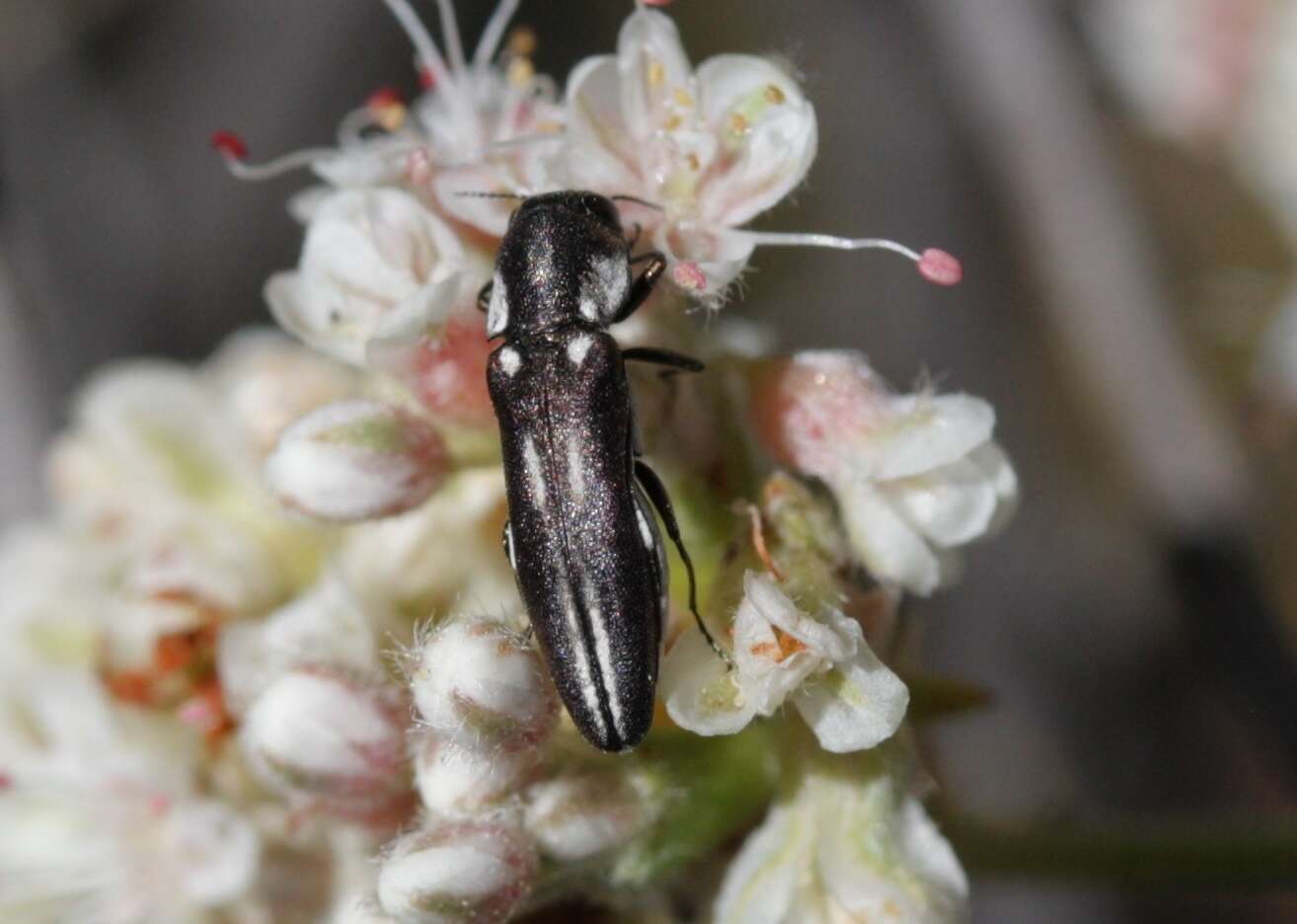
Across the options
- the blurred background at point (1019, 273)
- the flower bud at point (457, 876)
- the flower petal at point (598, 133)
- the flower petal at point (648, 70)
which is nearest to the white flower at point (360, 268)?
the flower petal at point (598, 133)

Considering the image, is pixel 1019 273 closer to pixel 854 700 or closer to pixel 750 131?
pixel 750 131

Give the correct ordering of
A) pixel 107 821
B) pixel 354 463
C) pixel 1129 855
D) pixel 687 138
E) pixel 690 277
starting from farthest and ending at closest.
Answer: pixel 1129 855
pixel 107 821
pixel 687 138
pixel 354 463
pixel 690 277

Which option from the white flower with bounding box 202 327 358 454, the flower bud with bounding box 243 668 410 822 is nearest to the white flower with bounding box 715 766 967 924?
the flower bud with bounding box 243 668 410 822

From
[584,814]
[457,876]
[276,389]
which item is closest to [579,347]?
[584,814]

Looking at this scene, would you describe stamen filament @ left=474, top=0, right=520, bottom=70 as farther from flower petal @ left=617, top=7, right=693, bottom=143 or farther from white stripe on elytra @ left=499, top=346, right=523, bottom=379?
white stripe on elytra @ left=499, top=346, right=523, bottom=379

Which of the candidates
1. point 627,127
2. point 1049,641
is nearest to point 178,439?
point 627,127

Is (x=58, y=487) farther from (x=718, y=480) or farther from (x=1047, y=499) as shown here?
(x=1047, y=499)
